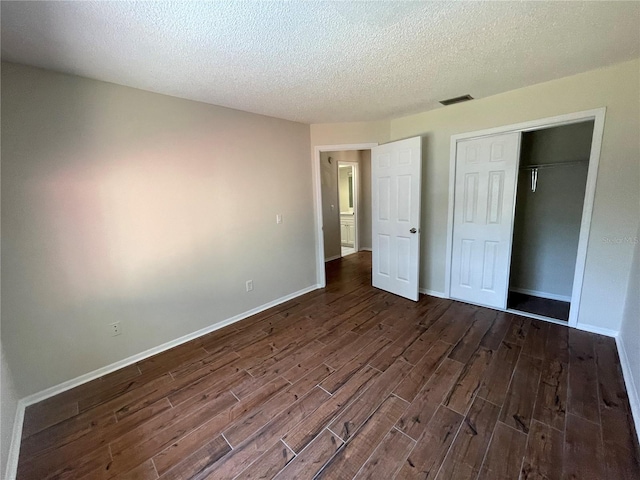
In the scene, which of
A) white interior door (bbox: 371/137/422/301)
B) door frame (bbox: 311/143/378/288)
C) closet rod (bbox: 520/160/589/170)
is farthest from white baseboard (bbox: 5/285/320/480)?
closet rod (bbox: 520/160/589/170)

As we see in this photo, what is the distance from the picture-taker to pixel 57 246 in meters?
1.95

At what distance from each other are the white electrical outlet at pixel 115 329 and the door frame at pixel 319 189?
2.42 m

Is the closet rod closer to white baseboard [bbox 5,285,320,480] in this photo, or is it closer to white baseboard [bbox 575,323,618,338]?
white baseboard [bbox 575,323,618,338]

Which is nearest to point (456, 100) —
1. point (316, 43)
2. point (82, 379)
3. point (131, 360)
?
point (316, 43)

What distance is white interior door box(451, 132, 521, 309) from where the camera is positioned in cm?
282

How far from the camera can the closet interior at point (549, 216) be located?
10.1 ft

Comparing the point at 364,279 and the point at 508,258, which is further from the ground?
the point at 508,258

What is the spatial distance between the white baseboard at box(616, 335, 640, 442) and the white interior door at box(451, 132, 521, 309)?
3.18ft

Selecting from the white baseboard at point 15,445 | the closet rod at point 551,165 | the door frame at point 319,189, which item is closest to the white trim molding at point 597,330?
the closet rod at point 551,165

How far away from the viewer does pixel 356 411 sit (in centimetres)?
175

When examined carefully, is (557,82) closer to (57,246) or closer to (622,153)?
(622,153)

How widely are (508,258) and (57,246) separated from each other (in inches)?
162

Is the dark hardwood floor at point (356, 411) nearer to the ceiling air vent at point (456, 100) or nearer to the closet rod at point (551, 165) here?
the closet rod at point (551, 165)

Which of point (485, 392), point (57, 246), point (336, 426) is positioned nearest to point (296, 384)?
point (336, 426)
